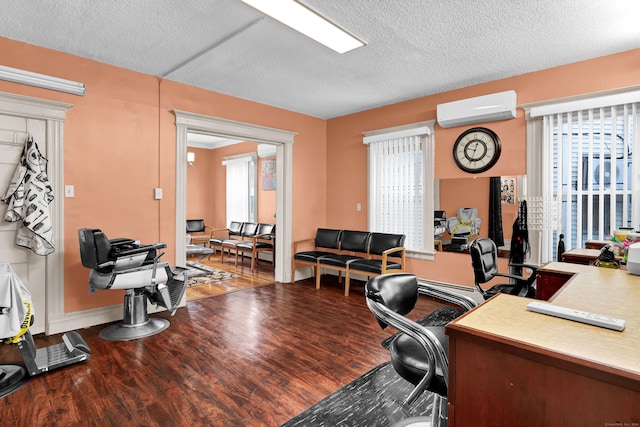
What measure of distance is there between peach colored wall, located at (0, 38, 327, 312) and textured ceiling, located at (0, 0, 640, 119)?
0.53ft

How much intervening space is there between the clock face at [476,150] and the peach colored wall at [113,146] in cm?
307

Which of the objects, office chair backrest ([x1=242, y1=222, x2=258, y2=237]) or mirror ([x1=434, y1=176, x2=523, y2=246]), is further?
office chair backrest ([x1=242, y1=222, x2=258, y2=237])

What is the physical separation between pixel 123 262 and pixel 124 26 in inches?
77.8

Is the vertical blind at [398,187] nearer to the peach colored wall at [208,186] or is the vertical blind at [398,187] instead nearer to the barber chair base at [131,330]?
the barber chair base at [131,330]

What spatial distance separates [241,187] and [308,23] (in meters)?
5.80

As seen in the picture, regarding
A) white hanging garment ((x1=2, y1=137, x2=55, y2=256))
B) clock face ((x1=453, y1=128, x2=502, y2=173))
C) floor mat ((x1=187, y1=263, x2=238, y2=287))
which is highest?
clock face ((x1=453, y1=128, x2=502, y2=173))

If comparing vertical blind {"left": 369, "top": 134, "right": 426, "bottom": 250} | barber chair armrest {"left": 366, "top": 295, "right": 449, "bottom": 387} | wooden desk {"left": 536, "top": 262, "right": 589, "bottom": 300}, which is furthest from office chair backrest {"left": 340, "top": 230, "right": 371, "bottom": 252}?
barber chair armrest {"left": 366, "top": 295, "right": 449, "bottom": 387}

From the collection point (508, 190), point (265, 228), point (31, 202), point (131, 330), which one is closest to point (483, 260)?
point (508, 190)

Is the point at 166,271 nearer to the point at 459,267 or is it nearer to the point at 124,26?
the point at 124,26

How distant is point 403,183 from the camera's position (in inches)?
189

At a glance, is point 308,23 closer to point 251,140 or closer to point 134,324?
point 251,140

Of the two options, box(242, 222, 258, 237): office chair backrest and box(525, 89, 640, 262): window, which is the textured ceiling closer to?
box(525, 89, 640, 262): window

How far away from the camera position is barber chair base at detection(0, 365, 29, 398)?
7.20ft

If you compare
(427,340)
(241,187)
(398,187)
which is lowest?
(427,340)
